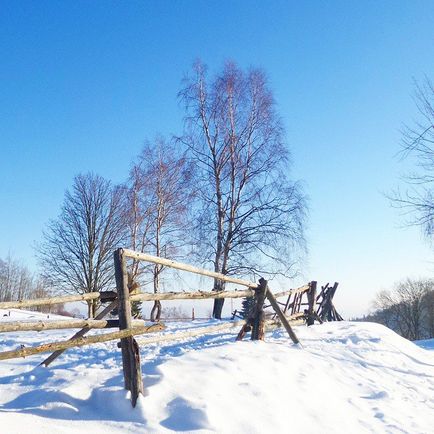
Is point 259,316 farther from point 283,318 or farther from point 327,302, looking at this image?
point 327,302

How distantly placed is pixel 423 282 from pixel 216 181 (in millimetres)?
51493

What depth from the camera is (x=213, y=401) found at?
4.26m

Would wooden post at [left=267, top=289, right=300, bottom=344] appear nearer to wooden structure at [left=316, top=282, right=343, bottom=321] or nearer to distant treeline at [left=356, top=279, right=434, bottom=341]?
wooden structure at [left=316, top=282, right=343, bottom=321]

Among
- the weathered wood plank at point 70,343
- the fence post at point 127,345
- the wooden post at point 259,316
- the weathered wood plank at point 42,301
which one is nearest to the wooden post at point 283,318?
the wooden post at point 259,316

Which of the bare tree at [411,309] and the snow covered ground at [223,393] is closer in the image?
the snow covered ground at [223,393]

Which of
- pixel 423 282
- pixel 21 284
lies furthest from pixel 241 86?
pixel 21 284

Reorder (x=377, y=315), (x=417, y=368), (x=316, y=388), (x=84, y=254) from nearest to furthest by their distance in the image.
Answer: (x=316, y=388), (x=417, y=368), (x=84, y=254), (x=377, y=315)

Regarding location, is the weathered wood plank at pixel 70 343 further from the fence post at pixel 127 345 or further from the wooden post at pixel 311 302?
the wooden post at pixel 311 302

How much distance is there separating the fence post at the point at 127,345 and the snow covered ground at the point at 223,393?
0.41ft

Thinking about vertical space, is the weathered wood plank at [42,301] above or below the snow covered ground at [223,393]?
above

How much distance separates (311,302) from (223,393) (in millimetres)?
7214

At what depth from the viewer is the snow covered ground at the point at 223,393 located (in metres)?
3.90

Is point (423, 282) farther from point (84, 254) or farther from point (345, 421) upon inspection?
point (345, 421)

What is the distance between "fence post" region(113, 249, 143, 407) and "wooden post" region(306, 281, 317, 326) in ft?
23.8
